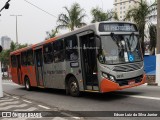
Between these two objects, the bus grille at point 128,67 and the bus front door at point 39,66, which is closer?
the bus grille at point 128,67

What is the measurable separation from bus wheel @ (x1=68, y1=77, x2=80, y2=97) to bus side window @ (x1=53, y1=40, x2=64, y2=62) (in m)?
1.24

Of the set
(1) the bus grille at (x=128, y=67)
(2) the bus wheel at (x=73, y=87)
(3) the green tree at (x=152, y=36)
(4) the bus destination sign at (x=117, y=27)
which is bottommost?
(2) the bus wheel at (x=73, y=87)

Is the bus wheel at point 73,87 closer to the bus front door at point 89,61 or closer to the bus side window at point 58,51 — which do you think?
the bus front door at point 89,61

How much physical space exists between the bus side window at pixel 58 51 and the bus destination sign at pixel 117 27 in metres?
3.20

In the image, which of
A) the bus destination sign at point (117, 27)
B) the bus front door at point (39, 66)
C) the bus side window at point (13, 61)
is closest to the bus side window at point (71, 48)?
the bus destination sign at point (117, 27)

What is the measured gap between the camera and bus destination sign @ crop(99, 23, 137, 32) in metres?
12.2

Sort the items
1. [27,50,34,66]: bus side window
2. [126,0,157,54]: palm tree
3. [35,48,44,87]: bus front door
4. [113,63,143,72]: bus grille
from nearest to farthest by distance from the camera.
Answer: [113,63,143,72]: bus grille < [35,48,44,87]: bus front door < [27,50,34,66]: bus side window < [126,0,157,54]: palm tree

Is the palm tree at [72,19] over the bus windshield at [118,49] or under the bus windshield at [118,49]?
over

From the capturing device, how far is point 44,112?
34.8 feet

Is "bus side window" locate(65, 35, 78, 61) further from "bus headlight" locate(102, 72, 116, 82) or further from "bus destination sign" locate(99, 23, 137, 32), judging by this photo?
"bus headlight" locate(102, 72, 116, 82)

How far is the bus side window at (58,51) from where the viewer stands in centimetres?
1492

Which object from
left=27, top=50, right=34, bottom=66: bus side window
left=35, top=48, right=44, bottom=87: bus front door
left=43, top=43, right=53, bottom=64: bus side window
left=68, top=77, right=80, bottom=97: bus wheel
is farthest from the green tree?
left=68, top=77, right=80, bottom=97: bus wheel

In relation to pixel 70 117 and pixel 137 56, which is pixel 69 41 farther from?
pixel 70 117

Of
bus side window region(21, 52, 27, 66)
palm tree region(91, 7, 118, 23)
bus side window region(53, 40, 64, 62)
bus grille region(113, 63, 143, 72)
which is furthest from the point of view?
palm tree region(91, 7, 118, 23)
